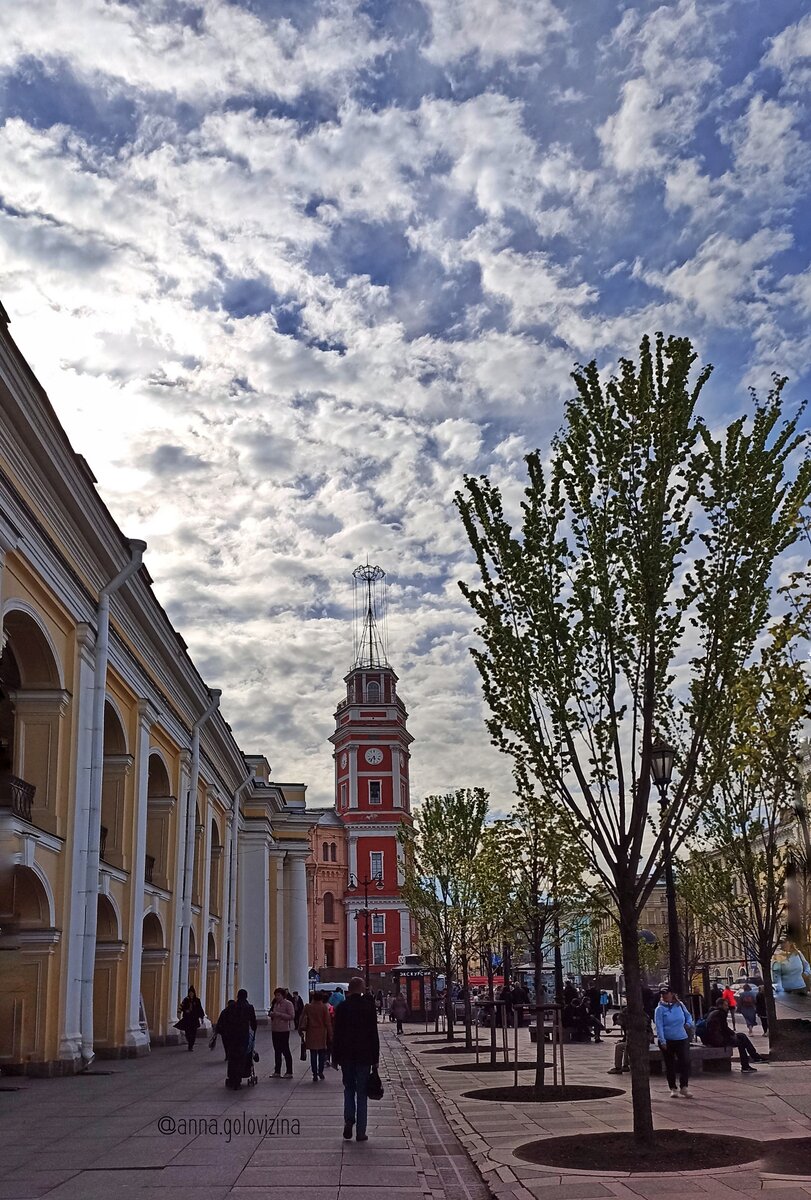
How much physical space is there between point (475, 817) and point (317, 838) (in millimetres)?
67178

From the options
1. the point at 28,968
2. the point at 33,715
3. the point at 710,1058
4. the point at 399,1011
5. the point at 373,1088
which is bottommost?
the point at 399,1011

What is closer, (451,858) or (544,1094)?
(544,1094)

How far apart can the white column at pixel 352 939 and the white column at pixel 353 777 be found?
8.06m

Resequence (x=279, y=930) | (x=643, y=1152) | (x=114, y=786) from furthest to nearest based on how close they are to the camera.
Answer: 1. (x=279, y=930)
2. (x=114, y=786)
3. (x=643, y=1152)

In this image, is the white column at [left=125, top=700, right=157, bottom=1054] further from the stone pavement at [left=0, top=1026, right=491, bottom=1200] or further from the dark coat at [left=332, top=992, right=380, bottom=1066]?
the dark coat at [left=332, top=992, right=380, bottom=1066]

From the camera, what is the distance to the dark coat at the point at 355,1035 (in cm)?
1172

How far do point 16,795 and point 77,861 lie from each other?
2.32m

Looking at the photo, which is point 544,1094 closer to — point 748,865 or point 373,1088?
point 373,1088

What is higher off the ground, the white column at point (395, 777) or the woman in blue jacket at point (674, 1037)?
the white column at point (395, 777)

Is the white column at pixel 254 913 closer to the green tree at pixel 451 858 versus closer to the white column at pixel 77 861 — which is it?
the green tree at pixel 451 858

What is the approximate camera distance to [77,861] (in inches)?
800

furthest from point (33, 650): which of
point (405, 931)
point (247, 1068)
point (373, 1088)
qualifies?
point (405, 931)

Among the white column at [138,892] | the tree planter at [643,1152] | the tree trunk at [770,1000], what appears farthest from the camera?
the white column at [138,892]

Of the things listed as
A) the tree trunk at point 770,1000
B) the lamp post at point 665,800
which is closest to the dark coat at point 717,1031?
the tree trunk at point 770,1000
